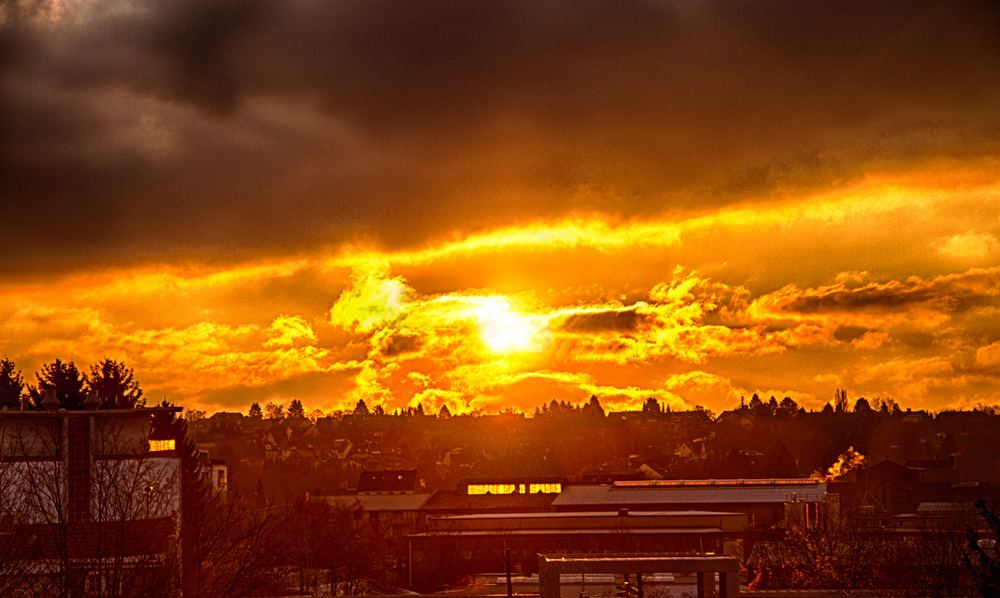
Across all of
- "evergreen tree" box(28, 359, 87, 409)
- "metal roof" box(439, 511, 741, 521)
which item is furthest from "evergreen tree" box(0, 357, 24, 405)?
"metal roof" box(439, 511, 741, 521)

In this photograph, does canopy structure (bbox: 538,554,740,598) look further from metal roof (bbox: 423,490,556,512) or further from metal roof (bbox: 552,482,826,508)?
metal roof (bbox: 423,490,556,512)

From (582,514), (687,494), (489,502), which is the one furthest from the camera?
(489,502)

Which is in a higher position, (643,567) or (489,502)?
(643,567)

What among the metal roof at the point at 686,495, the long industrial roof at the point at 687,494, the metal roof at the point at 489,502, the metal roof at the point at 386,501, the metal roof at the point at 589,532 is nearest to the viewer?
the metal roof at the point at 589,532

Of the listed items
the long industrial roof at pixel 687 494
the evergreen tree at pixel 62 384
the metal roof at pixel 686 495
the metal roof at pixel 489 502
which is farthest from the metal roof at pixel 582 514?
the evergreen tree at pixel 62 384

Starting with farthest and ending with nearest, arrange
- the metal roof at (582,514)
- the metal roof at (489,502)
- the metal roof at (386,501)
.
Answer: the metal roof at (386,501) < the metal roof at (489,502) < the metal roof at (582,514)

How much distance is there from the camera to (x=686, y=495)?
120312 mm

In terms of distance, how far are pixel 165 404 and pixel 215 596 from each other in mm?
26011

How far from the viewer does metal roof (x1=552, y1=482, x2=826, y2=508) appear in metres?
114

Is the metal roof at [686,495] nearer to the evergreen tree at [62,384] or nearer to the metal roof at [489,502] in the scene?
the metal roof at [489,502]

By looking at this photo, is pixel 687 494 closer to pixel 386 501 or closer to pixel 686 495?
pixel 686 495

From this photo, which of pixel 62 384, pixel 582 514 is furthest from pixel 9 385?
pixel 582 514

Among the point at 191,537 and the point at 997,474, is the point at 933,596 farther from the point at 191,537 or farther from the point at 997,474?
the point at 997,474

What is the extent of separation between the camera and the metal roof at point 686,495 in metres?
114
